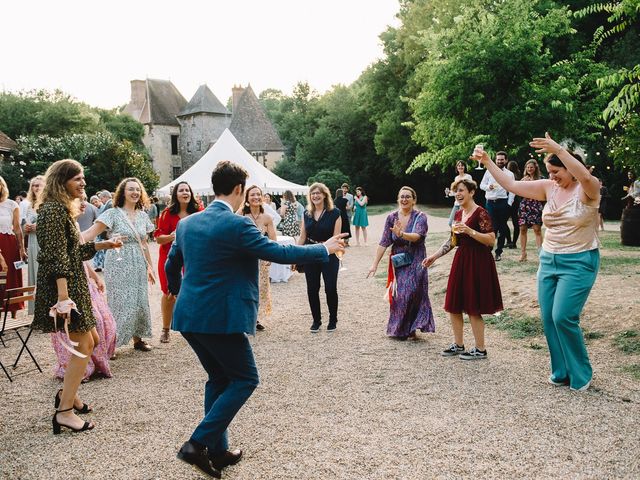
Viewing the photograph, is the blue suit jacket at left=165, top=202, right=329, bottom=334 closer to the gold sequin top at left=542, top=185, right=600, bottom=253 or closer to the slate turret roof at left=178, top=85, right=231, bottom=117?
the gold sequin top at left=542, top=185, right=600, bottom=253

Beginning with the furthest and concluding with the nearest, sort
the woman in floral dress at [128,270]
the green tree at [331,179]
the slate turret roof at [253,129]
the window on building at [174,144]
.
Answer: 1. the window on building at [174,144]
2. the slate turret roof at [253,129]
3. the green tree at [331,179]
4. the woman in floral dress at [128,270]

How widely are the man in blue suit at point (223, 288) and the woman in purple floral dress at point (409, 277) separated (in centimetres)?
345

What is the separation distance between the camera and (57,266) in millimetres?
3910

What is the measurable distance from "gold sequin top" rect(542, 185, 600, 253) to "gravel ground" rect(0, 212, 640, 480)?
1309 mm

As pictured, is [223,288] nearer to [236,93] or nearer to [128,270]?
[128,270]

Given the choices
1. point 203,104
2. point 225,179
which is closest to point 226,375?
point 225,179

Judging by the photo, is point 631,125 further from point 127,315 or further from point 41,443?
point 41,443

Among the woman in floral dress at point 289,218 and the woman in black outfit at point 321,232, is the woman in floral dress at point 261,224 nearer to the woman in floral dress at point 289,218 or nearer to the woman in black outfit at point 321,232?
the woman in black outfit at point 321,232

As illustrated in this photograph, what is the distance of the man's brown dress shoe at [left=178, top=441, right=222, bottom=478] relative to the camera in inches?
126

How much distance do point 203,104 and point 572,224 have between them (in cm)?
4993

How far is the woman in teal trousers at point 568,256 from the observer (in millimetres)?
4695

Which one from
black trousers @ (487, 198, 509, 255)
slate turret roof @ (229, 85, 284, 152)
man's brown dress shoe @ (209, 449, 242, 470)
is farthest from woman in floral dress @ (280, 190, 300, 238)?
slate turret roof @ (229, 85, 284, 152)

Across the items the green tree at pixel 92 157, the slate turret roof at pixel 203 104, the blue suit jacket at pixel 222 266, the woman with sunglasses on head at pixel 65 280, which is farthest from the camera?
the slate turret roof at pixel 203 104

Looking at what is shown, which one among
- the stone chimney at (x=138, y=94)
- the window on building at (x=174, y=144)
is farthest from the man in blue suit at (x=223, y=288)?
the stone chimney at (x=138, y=94)
